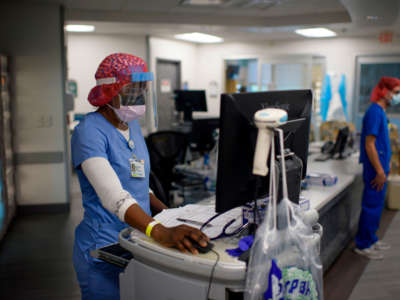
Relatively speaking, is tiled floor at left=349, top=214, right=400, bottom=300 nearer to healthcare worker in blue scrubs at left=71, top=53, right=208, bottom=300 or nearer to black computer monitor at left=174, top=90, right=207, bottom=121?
healthcare worker in blue scrubs at left=71, top=53, right=208, bottom=300

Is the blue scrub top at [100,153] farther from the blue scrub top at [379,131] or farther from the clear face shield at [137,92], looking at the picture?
the blue scrub top at [379,131]

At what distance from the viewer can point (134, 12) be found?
6.35m

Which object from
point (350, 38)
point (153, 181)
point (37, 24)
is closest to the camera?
point (153, 181)

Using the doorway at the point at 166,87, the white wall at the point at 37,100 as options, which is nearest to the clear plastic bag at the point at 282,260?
the white wall at the point at 37,100

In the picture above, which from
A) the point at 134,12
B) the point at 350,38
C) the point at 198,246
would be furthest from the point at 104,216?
the point at 350,38

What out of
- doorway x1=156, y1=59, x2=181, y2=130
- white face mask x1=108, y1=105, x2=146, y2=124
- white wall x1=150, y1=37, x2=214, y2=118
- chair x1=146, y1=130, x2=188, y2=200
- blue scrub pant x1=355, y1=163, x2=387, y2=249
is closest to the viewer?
white face mask x1=108, y1=105, x2=146, y2=124

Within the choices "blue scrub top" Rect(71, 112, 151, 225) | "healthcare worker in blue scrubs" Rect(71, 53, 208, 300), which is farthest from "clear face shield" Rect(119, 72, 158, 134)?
"blue scrub top" Rect(71, 112, 151, 225)

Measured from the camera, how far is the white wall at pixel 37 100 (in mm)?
5254

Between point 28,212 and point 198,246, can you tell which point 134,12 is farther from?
point 198,246

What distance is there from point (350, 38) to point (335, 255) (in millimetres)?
6132

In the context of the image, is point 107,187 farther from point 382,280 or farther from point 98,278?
point 382,280

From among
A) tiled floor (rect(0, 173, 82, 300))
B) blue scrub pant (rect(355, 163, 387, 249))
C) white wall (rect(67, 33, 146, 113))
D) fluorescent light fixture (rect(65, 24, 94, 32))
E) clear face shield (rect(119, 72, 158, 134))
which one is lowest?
tiled floor (rect(0, 173, 82, 300))

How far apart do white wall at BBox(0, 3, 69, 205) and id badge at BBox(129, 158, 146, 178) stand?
4033 millimetres

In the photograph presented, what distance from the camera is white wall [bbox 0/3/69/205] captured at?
5254 millimetres
